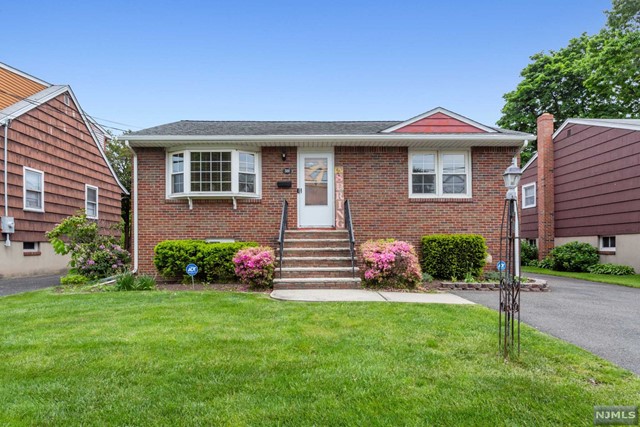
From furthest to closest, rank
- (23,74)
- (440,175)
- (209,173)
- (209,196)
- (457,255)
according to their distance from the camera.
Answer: (23,74) → (440,175) → (209,173) → (209,196) → (457,255)

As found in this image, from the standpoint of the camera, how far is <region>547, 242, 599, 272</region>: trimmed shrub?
41.5 ft

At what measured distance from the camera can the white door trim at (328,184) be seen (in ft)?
32.2

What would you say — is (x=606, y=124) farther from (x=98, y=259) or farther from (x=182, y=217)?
(x=98, y=259)

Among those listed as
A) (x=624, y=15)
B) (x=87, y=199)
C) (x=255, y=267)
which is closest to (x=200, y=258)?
(x=255, y=267)

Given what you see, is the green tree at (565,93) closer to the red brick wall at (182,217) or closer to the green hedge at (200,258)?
the red brick wall at (182,217)

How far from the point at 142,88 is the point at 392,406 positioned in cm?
1916

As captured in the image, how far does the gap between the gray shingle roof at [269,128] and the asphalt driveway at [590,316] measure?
4.11m

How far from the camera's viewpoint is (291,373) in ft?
9.98

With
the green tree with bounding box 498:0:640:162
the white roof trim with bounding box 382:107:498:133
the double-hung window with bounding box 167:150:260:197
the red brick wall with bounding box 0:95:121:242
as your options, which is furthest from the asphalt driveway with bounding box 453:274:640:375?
the green tree with bounding box 498:0:640:162

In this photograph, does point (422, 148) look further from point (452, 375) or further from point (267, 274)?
point (452, 375)

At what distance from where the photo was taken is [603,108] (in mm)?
21406

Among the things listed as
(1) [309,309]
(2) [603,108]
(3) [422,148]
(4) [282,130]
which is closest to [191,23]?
(4) [282,130]

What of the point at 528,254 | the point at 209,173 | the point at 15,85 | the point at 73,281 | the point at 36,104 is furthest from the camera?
the point at 528,254

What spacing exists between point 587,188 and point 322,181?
9918mm
